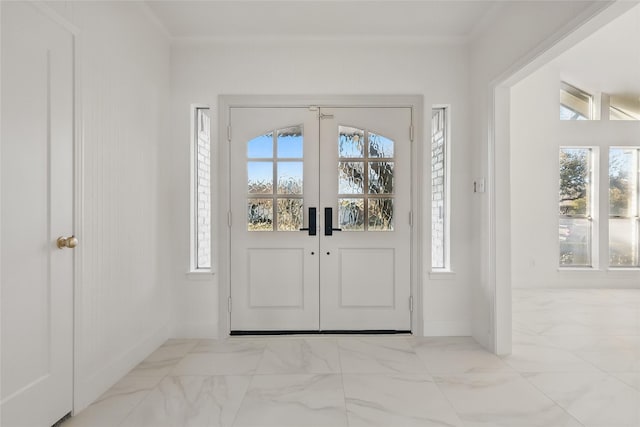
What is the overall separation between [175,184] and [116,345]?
1.44 metres

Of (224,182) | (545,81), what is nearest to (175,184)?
(224,182)

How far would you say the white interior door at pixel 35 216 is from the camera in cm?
161

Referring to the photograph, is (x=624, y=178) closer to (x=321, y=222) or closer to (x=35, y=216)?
(x=321, y=222)

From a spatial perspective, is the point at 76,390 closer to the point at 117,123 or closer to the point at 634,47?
the point at 117,123

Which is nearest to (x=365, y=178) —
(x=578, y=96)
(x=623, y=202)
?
(x=578, y=96)

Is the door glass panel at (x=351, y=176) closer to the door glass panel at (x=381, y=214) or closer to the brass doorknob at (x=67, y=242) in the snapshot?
the door glass panel at (x=381, y=214)

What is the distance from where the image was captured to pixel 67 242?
75.8 inches

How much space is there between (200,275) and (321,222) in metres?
1.22

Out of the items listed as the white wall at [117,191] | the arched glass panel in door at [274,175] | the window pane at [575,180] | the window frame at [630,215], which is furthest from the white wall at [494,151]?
the window frame at [630,215]

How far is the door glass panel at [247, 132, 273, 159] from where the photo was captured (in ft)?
11.0

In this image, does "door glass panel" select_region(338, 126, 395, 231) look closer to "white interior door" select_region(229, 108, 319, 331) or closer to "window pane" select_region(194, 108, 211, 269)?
"white interior door" select_region(229, 108, 319, 331)

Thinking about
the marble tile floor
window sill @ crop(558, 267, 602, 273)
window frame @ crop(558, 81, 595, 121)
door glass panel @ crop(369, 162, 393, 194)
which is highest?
window frame @ crop(558, 81, 595, 121)

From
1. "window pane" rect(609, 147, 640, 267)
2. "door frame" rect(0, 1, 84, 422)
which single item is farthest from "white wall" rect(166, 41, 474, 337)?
"window pane" rect(609, 147, 640, 267)

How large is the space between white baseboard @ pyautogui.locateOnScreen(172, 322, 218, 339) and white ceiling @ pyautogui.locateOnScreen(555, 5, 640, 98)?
5.30 metres
